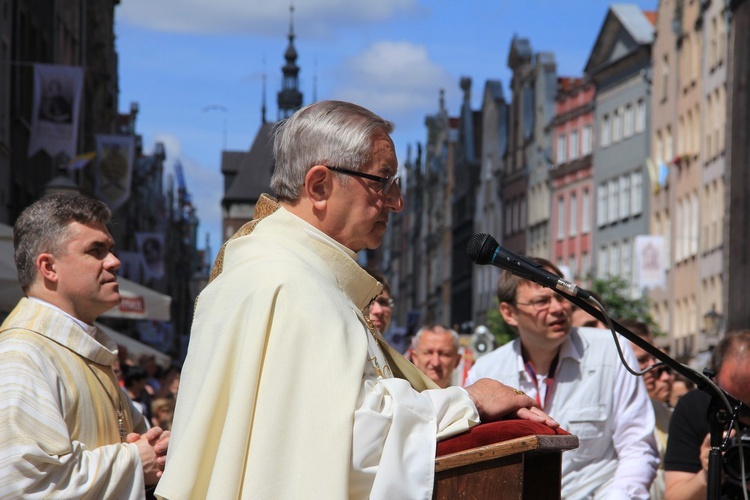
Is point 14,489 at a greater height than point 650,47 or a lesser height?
lesser

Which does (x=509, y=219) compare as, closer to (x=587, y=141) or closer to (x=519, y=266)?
(x=587, y=141)

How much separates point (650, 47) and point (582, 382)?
51.9 m

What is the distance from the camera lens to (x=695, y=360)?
48.0m

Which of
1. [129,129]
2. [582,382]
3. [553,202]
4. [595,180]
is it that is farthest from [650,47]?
[582,382]

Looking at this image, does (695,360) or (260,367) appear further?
(695,360)

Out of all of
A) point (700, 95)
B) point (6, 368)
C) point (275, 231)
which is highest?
point (700, 95)

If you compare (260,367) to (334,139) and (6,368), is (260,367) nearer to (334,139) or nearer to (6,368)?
(334,139)

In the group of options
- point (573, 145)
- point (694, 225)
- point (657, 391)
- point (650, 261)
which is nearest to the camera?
point (657, 391)

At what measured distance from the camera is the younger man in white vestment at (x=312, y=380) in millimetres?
3727

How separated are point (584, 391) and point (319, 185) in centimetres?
285

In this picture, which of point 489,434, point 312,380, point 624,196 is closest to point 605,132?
point 624,196

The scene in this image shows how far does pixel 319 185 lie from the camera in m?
4.22

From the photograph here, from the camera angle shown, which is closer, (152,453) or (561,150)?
(152,453)

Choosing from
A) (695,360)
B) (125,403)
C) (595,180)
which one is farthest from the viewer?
(595,180)
